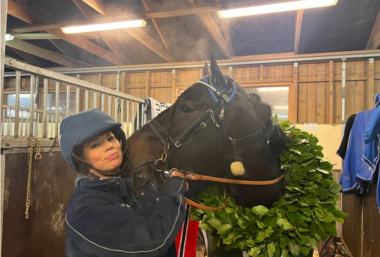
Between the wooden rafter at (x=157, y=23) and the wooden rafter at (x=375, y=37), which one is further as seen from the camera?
the wooden rafter at (x=375, y=37)

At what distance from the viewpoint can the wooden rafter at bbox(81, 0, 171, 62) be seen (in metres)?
4.92

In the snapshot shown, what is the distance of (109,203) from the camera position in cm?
100

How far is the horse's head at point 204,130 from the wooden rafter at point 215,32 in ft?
9.98

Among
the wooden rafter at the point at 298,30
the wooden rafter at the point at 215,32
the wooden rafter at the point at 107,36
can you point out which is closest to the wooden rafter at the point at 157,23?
the wooden rafter at the point at 215,32

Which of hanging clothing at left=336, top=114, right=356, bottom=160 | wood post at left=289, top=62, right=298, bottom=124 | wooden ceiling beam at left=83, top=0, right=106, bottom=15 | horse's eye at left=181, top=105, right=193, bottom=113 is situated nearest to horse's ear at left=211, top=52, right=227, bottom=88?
horse's eye at left=181, top=105, right=193, bottom=113

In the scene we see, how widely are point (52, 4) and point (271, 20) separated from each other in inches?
162

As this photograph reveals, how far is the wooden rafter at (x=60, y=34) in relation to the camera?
404 centimetres

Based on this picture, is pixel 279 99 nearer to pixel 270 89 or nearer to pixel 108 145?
pixel 270 89

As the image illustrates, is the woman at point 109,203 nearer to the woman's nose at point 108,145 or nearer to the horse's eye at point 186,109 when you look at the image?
the woman's nose at point 108,145

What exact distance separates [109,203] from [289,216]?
38.3 inches

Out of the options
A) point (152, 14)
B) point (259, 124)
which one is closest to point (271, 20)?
point (152, 14)

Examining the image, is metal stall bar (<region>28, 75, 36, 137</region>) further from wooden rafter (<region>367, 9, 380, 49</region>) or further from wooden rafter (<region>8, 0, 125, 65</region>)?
wooden rafter (<region>367, 9, 380, 49</region>)

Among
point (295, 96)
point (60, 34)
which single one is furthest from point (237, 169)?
point (60, 34)

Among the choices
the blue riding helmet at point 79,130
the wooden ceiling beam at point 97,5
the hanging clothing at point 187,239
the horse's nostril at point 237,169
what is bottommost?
the hanging clothing at point 187,239
